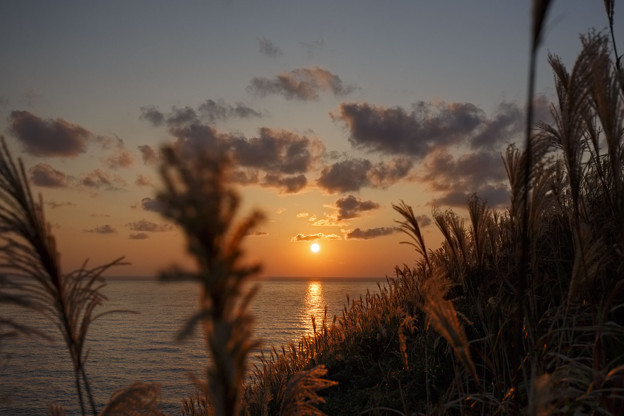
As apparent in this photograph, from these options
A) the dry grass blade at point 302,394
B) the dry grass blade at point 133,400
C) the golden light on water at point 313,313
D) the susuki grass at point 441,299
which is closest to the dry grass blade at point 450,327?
the susuki grass at point 441,299

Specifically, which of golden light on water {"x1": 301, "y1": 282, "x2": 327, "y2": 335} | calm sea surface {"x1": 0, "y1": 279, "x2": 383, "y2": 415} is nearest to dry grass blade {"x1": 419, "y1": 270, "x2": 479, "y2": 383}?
golden light on water {"x1": 301, "y1": 282, "x2": 327, "y2": 335}

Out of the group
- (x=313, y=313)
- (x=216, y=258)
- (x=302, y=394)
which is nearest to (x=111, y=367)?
(x=313, y=313)

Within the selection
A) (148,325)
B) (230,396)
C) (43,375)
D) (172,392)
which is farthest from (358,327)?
(148,325)

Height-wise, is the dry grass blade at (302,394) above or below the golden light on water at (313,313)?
above

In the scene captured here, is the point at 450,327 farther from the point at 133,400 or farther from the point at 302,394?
the point at 133,400

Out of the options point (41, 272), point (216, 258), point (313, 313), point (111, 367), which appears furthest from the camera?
point (313, 313)

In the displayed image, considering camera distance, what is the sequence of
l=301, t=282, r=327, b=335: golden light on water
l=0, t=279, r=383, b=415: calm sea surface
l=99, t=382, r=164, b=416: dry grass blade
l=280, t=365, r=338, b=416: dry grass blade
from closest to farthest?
l=99, t=382, r=164, b=416: dry grass blade → l=280, t=365, r=338, b=416: dry grass blade → l=0, t=279, r=383, b=415: calm sea surface → l=301, t=282, r=327, b=335: golden light on water

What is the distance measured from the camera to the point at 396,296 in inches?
417

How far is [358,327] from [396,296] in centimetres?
173

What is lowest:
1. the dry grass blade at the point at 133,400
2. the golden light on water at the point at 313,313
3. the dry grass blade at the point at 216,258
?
the golden light on water at the point at 313,313

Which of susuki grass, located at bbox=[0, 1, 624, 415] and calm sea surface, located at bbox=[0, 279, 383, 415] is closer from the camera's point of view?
susuki grass, located at bbox=[0, 1, 624, 415]

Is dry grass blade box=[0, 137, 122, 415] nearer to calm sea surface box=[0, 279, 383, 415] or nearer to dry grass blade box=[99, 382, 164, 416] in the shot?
dry grass blade box=[99, 382, 164, 416]

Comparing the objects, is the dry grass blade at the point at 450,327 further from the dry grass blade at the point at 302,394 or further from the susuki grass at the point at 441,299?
the dry grass blade at the point at 302,394

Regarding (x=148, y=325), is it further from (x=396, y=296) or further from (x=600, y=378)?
(x=600, y=378)
